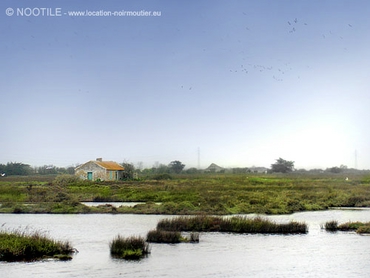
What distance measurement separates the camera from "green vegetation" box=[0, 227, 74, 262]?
21047 millimetres

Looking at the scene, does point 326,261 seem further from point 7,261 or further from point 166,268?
point 7,261

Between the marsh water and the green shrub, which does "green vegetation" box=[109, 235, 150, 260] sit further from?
the green shrub

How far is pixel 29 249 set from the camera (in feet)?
70.9

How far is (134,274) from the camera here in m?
18.8

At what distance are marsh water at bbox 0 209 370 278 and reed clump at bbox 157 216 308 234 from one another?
1.13 meters

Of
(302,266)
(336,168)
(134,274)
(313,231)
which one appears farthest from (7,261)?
(336,168)

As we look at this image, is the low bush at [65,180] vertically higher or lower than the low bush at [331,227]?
higher

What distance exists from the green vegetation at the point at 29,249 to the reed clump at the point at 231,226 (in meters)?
8.29

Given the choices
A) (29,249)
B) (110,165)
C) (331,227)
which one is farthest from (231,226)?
(110,165)

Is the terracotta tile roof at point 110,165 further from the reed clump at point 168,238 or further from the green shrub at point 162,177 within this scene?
the reed clump at point 168,238

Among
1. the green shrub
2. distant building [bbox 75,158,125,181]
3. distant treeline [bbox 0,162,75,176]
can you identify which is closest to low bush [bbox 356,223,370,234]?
distant building [bbox 75,158,125,181]

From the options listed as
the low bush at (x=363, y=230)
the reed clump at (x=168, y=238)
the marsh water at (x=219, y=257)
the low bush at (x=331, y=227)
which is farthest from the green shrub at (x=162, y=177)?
the reed clump at (x=168, y=238)

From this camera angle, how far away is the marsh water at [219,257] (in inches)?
764

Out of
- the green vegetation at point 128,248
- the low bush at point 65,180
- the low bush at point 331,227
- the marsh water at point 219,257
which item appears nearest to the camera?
the marsh water at point 219,257
